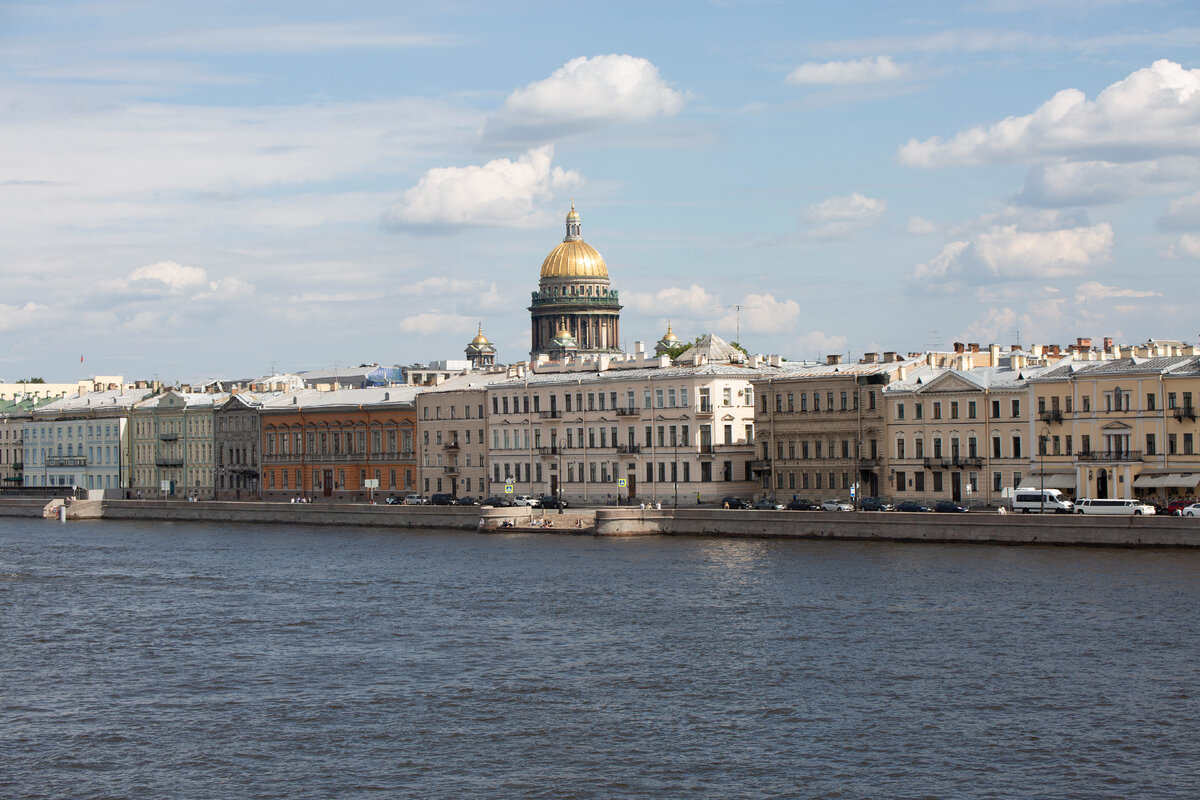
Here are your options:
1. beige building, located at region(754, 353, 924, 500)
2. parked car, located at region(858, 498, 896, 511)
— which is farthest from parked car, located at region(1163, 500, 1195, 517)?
beige building, located at region(754, 353, 924, 500)

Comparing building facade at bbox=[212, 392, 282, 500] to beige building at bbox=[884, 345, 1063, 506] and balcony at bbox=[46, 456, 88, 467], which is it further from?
beige building at bbox=[884, 345, 1063, 506]

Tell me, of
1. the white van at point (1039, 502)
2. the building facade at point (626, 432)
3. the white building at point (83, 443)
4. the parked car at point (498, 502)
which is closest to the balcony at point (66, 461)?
the white building at point (83, 443)

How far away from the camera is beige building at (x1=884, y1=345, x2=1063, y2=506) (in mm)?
59500

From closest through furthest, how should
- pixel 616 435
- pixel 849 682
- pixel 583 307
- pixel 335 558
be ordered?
pixel 849 682 → pixel 335 558 → pixel 616 435 → pixel 583 307

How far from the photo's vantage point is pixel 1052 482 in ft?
188

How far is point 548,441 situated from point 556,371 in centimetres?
511

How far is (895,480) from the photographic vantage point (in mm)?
63594

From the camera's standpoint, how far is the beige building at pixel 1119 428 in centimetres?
5459

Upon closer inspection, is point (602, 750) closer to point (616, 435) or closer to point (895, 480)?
point (895, 480)

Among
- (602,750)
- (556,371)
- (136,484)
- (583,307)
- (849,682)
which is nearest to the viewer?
(602,750)

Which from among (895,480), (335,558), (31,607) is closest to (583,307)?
(895,480)

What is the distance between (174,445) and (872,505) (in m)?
51.6

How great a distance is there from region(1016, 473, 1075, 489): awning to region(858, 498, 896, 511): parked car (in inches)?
185

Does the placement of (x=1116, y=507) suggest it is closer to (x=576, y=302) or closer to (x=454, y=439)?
(x=454, y=439)
